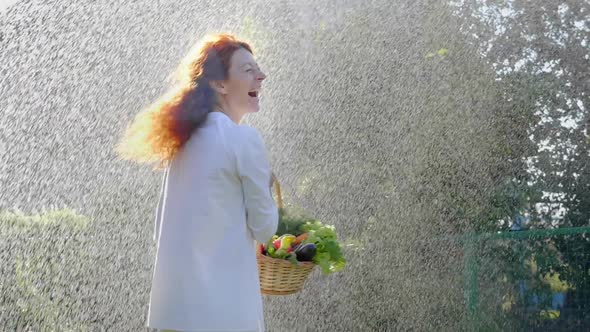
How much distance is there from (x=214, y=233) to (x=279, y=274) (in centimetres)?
51

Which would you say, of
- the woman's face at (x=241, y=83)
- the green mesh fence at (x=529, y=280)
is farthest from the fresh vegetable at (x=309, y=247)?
the green mesh fence at (x=529, y=280)

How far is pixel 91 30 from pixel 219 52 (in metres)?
3.92

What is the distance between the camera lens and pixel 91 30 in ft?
21.9

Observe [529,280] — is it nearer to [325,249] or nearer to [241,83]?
[325,249]

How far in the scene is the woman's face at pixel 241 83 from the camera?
9.81 ft

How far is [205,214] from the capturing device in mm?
2705

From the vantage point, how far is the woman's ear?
297cm

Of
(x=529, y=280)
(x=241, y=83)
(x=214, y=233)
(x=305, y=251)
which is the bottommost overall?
(x=529, y=280)

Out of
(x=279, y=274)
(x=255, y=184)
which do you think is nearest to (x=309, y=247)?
(x=279, y=274)

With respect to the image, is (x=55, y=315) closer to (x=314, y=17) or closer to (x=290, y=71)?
(x=290, y=71)

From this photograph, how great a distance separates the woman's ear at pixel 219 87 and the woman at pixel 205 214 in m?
0.06

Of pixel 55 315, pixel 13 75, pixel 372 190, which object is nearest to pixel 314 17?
pixel 372 190

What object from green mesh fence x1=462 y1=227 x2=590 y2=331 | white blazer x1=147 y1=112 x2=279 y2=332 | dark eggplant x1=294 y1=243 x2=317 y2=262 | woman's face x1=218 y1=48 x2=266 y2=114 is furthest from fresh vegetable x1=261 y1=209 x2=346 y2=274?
green mesh fence x1=462 y1=227 x2=590 y2=331

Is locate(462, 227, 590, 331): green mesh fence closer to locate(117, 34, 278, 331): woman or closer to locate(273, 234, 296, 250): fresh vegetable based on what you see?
locate(273, 234, 296, 250): fresh vegetable
